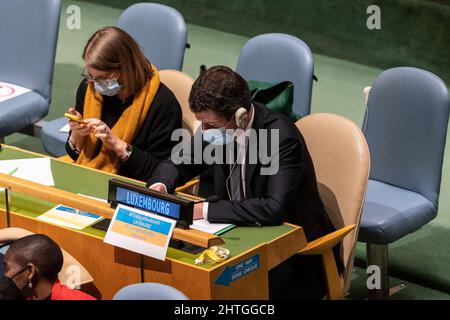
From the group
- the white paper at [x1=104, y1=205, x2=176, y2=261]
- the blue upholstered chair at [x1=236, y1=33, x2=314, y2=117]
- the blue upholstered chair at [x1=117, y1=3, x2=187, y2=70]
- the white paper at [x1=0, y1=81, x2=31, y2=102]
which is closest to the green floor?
the white paper at [x1=0, y1=81, x2=31, y2=102]

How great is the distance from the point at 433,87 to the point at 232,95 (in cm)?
111

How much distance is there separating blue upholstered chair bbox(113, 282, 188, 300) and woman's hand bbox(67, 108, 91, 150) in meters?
1.24

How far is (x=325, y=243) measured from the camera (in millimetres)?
3506

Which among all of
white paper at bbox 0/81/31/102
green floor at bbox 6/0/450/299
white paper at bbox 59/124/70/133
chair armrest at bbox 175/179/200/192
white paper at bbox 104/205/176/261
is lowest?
green floor at bbox 6/0/450/299

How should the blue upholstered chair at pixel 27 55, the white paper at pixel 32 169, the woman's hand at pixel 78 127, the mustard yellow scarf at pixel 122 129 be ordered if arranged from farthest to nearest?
1. the blue upholstered chair at pixel 27 55
2. the mustard yellow scarf at pixel 122 129
3. the woman's hand at pixel 78 127
4. the white paper at pixel 32 169

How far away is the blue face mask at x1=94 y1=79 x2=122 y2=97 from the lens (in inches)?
159

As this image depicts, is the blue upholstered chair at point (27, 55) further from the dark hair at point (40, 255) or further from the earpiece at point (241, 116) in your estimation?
the dark hair at point (40, 255)

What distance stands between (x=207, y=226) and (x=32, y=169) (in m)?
A: 0.82

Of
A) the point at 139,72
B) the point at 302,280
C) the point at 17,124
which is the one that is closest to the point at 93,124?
the point at 139,72

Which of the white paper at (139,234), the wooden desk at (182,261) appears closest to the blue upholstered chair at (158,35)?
the wooden desk at (182,261)

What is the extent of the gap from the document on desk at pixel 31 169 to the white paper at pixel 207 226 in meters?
0.62

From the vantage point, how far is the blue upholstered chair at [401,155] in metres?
4.15

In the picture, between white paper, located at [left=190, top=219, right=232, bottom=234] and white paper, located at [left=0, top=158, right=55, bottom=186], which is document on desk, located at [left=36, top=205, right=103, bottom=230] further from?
white paper, located at [left=190, top=219, right=232, bottom=234]

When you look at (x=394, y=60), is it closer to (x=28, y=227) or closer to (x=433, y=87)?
(x=433, y=87)
